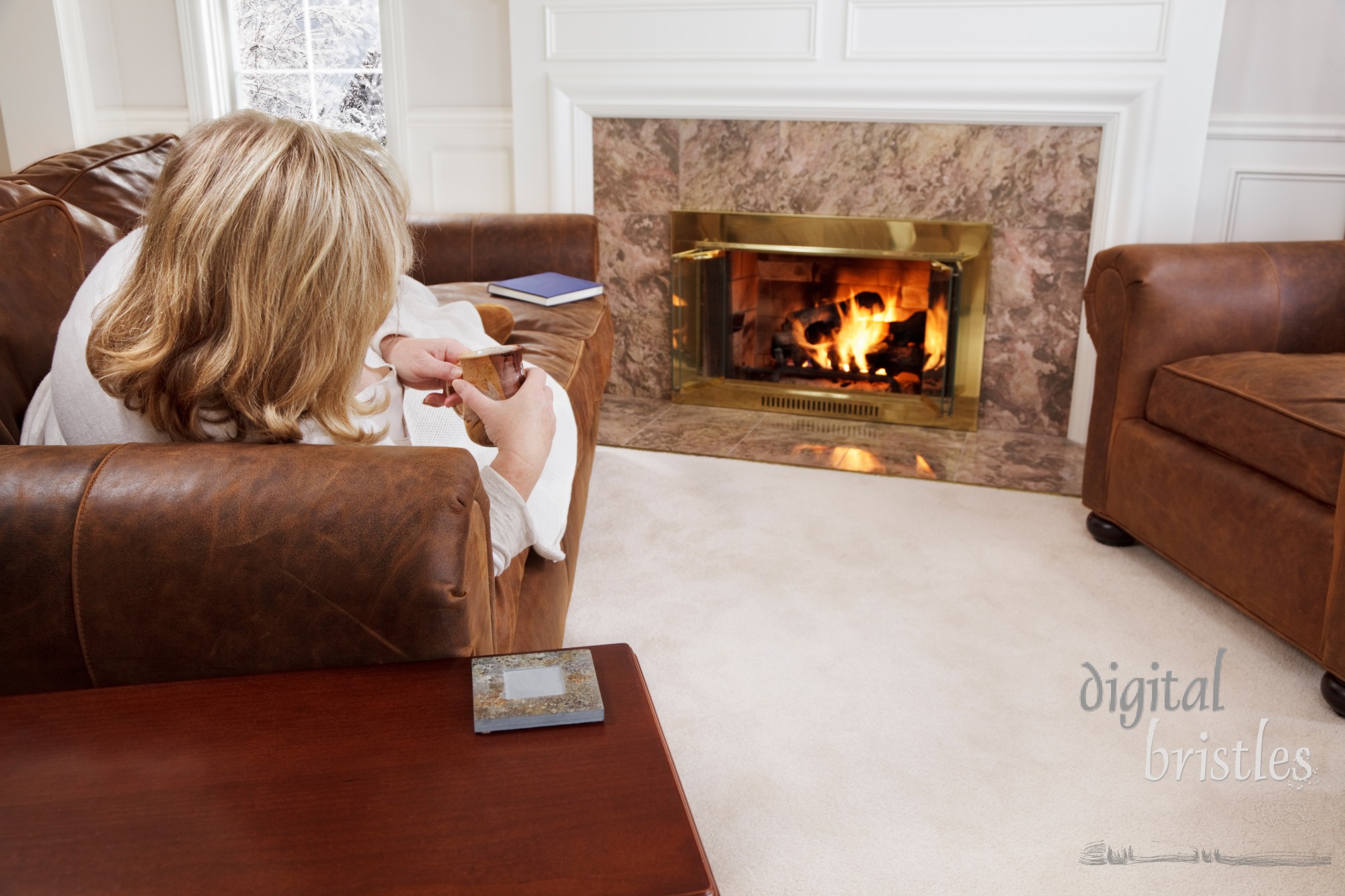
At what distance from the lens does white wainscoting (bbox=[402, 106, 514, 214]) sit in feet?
10.9

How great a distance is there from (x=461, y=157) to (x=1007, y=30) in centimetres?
180

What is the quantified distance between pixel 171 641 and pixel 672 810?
18.6 inches

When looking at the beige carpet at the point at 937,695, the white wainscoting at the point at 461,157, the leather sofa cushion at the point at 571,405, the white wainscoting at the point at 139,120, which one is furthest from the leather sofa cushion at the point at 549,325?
the white wainscoting at the point at 139,120

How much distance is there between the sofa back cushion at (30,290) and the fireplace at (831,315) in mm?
2262

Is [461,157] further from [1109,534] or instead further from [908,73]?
[1109,534]

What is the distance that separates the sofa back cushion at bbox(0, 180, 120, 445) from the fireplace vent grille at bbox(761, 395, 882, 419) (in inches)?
94.0

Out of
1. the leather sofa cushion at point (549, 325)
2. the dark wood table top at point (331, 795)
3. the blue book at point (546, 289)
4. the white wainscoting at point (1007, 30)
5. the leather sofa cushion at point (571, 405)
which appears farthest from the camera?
the white wainscoting at point (1007, 30)

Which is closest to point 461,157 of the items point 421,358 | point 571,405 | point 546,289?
point 546,289

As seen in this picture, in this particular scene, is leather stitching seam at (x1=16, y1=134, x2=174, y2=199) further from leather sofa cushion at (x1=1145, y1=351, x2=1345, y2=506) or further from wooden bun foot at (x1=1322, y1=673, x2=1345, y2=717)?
wooden bun foot at (x1=1322, y1=673, x2=1345, y2=717)

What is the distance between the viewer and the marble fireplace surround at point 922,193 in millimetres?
2852

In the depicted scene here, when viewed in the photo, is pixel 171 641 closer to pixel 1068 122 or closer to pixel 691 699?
pixel 691 699

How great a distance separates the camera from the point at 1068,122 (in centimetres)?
276

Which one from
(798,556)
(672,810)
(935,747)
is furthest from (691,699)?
(672,810)

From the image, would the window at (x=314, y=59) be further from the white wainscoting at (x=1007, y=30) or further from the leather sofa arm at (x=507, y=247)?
the white wainscoting at (x=1007, y=30)
